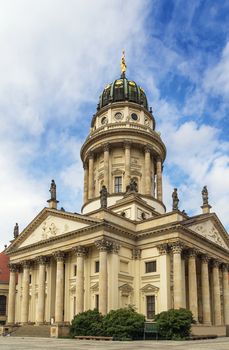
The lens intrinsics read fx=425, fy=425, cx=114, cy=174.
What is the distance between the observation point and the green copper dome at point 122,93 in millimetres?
70562

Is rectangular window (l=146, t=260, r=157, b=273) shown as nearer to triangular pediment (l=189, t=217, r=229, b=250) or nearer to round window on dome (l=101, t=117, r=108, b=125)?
triangular pediment (l=189, t=217, r=229, b=250)

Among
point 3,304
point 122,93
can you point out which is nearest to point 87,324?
point 3,304

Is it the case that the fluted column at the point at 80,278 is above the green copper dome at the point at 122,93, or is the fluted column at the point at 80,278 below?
below

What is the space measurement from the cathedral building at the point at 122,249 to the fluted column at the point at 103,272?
4.0 inches

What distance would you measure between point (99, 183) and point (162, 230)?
62.9 feet

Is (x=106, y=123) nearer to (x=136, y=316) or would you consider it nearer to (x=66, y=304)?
(x=66, y=304)

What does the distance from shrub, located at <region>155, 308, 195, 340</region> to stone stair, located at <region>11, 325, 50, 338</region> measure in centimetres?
1375

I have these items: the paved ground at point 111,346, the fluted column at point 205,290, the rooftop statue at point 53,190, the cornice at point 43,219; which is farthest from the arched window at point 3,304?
the paved ground at point 111,346

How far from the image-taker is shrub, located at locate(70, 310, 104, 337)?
137 feet

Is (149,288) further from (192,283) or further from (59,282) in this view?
(59,282)

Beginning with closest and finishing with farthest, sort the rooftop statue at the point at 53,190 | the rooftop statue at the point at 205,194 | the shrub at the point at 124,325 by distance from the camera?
the shrub at the point at 124,325
the rooftop statue at the point at 53,190
the rooftop statue at the point at 205,194

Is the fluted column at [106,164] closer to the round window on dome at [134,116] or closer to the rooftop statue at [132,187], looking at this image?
the rooftop statue at [132,187]

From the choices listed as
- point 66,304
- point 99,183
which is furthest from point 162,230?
point 99,183

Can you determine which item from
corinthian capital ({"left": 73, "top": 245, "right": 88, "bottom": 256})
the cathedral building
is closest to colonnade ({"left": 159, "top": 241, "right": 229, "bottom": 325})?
the cathedral building
